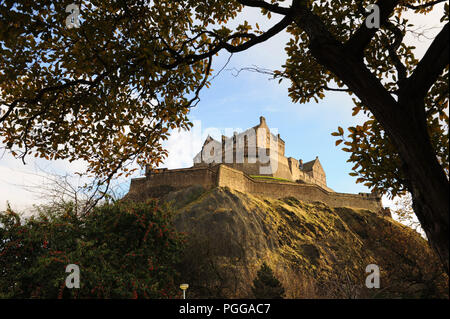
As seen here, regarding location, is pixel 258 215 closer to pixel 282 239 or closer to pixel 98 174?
pixel 282 239

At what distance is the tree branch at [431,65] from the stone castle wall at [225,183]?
19.9 meters

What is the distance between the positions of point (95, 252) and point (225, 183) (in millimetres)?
18339

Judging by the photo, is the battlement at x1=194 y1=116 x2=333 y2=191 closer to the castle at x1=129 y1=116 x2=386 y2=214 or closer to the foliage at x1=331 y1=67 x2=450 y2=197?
the castle at x1=129 y1=116 x2=386 y2=214

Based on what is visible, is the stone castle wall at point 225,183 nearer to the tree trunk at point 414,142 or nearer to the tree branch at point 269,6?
the tree branch at point 269,6

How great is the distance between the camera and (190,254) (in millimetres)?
13180

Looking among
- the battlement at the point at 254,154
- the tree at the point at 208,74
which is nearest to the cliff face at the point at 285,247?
the tree at the point at 208,74

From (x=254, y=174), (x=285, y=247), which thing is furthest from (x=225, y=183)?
(x=254, y=174)

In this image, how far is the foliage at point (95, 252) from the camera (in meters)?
6.63

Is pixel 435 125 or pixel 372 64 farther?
pixel 372 64

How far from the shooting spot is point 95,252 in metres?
7.45

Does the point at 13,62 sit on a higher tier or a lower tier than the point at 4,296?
higher

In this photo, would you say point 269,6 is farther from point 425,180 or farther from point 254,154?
point 254,154

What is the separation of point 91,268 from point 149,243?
91.6 inches
